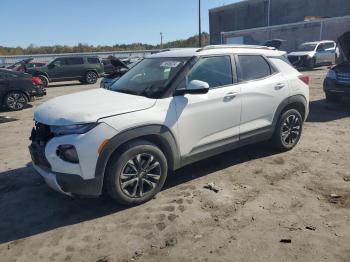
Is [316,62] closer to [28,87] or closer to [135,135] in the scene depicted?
[28,87]

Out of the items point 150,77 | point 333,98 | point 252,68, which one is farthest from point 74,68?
point 252,68

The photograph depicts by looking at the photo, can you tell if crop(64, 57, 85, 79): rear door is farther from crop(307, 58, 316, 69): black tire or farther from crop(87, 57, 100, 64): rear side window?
crop(307, 58, 316, 69): black tire

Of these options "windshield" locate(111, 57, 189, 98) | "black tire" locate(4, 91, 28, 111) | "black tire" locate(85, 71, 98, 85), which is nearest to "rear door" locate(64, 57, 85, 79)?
"black tire" locate(85, 71, 98, 85)

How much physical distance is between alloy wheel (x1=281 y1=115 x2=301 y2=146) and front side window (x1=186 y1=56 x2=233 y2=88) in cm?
146

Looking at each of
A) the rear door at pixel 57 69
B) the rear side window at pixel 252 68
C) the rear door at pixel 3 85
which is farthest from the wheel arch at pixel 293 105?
the rear door at pixel 57 69

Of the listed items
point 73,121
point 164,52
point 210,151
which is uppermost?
point 164,52

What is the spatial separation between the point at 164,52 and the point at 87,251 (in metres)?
3.12

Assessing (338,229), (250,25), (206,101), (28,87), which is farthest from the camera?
(250,25)

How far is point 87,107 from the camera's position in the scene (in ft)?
13.3

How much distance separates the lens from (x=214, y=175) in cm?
510

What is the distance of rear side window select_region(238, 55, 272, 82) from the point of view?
5125 mm

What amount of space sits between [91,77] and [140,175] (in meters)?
17.7

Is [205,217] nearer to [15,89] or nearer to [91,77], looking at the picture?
[15,89]

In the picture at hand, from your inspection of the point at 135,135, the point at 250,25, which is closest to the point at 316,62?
the point at 135,135
